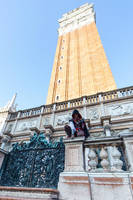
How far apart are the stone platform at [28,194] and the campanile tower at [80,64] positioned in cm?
1518

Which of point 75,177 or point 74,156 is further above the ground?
point 74,156

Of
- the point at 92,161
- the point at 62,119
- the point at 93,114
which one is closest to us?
the point at 92,161

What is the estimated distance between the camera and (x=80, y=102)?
11445 millimetres

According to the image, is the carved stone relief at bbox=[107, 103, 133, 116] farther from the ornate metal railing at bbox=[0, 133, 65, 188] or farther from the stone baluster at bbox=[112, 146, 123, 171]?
the stone baluster at bbox=[112, 146, 123, 171]

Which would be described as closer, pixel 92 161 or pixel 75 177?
pixel 75 177

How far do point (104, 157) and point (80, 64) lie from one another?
2118cm

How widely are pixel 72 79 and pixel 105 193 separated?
62.7ft

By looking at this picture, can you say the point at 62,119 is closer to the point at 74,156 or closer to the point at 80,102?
the point at 80,102

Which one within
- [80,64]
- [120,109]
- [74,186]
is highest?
[80,64]

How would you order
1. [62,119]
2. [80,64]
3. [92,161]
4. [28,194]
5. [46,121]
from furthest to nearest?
[80,64], [46,121], [62,119], [92,161], [28,194]

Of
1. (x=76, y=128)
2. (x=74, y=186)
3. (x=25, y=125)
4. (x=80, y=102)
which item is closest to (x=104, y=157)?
(x=74, y=186)

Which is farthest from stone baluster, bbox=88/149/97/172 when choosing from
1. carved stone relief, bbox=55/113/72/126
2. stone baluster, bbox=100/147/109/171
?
carved stone relief, bbox=55/113/72/126

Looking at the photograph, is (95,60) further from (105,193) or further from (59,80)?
(105,193)

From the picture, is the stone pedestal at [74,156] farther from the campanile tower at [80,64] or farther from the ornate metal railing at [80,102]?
the campanile tower at [80,64]
